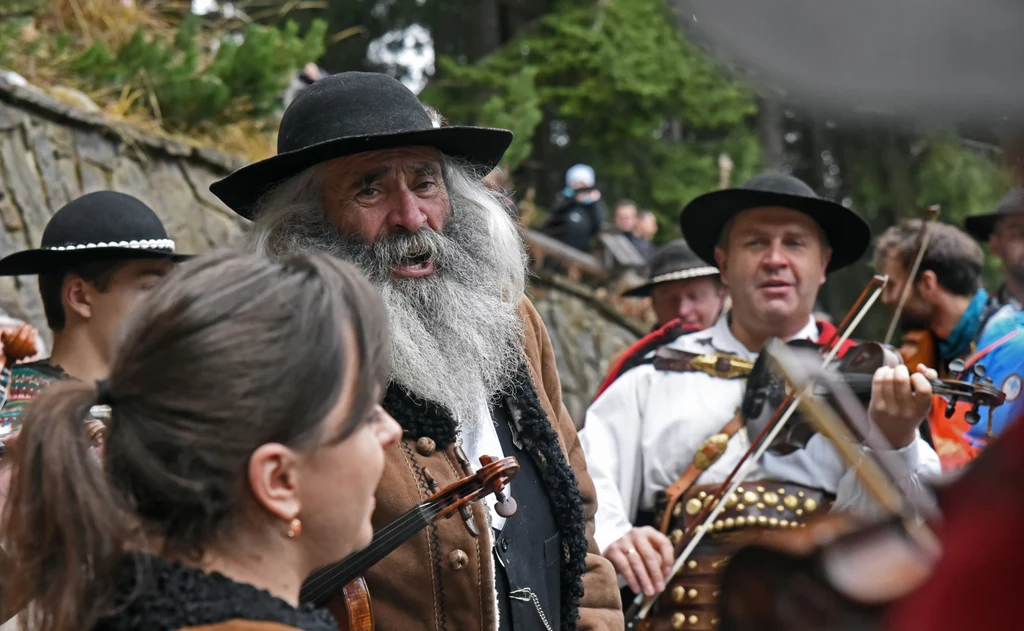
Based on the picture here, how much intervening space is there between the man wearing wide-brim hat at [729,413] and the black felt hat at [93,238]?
5.52 feet

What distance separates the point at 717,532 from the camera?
12.3ft

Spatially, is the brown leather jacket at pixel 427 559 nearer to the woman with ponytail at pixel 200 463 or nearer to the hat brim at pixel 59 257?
the woman with ponytail at pixel 200 463

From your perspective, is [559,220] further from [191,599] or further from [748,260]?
[191,599]

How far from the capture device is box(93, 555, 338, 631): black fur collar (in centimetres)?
169

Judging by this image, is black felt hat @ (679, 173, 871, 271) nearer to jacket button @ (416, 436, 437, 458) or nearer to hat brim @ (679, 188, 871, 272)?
hat brim @ (679, 188, 871, 272)

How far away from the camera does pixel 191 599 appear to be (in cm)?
170

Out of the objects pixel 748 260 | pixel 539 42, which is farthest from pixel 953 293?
pixel 539 42

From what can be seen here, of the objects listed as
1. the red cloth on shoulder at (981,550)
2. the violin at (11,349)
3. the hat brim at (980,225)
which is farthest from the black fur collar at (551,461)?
the hat brim at (980,225)

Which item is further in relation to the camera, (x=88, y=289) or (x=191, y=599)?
(x=88, y=289)

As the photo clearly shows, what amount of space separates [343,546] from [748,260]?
2675mm

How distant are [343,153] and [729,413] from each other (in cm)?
179

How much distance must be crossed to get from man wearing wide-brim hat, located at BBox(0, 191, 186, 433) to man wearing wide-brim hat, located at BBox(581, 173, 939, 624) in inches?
65.1

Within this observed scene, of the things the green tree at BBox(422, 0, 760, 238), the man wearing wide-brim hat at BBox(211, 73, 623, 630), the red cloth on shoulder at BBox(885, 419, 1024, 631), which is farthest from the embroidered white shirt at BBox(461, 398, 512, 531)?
the green tree at BBox(422, 0, 760, 238)

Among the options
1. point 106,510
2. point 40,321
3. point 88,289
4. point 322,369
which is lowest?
point 40,321
